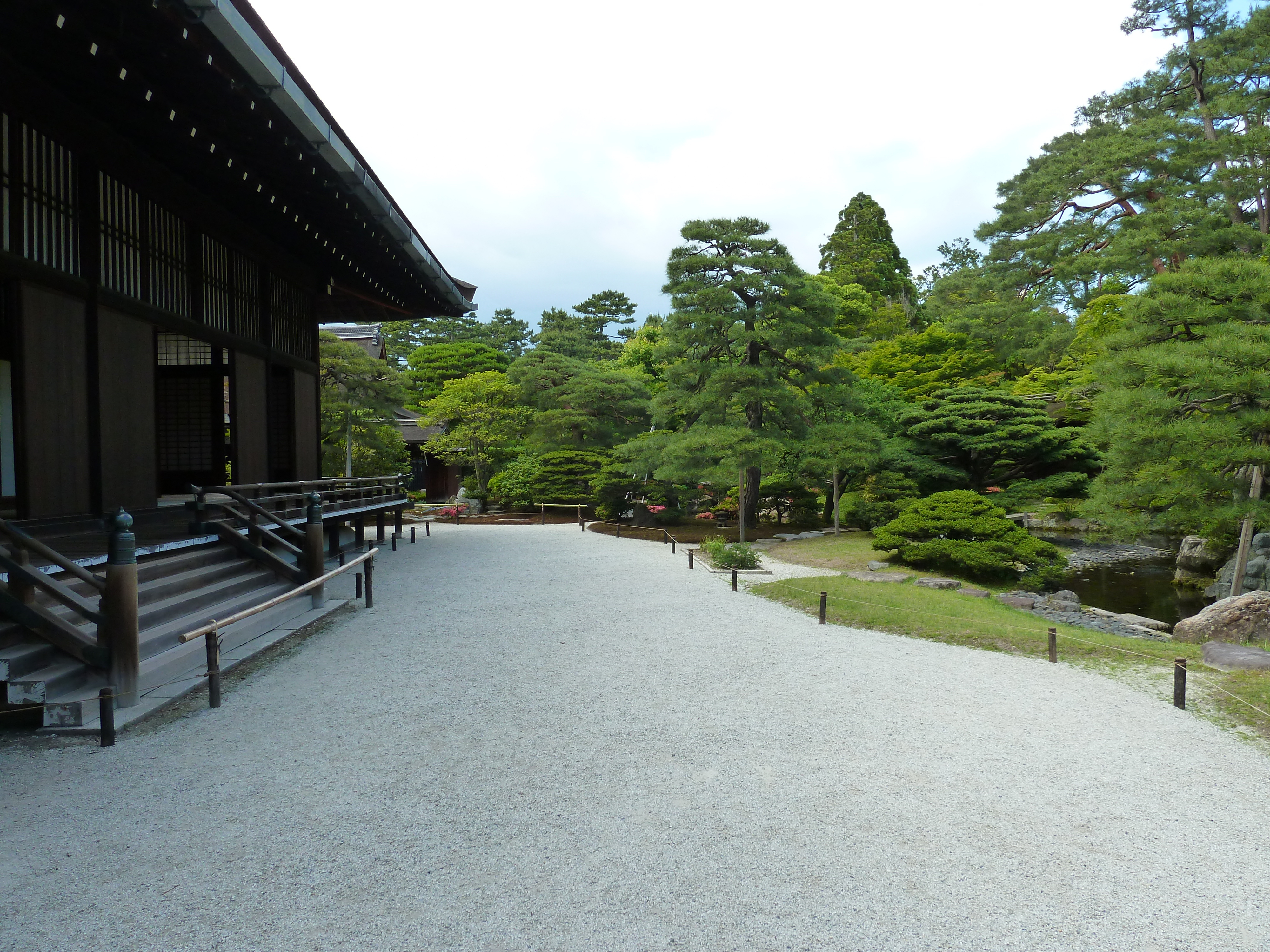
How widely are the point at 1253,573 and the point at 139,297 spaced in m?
16.2

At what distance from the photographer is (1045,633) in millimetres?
6887

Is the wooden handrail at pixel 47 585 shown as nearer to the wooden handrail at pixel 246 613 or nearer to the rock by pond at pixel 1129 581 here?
the wooden handrail at pixel 246 613

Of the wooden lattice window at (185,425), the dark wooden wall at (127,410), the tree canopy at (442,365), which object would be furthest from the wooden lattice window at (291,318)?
the tree canopy at (442,365)

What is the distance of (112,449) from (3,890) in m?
5.32

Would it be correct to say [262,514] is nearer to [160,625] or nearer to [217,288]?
[160,625]

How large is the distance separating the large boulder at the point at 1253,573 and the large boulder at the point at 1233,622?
12.5 feet

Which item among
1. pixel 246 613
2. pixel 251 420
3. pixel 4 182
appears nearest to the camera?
pixel 246 613

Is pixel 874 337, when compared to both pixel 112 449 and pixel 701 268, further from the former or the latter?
pixel 112 449

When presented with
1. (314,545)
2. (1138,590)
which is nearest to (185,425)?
(314,545)

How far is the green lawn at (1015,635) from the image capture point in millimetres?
5125

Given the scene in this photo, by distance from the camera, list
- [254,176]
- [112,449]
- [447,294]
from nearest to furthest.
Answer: [112,449] < [254,176] < [447,294]

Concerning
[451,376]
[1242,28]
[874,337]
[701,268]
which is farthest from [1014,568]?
[451,376]

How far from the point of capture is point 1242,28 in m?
17.6

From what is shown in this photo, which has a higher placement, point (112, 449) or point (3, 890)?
point (112, 449)
